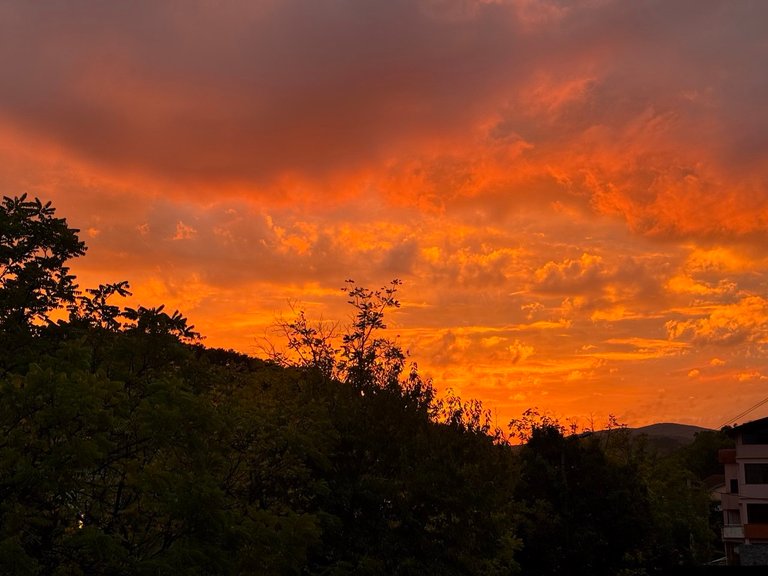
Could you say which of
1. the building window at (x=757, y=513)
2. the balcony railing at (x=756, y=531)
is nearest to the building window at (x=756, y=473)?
the building window at (x=757, y=513)

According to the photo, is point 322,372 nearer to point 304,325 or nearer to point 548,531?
point 304,325

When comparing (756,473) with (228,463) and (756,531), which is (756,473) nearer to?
(756,531)

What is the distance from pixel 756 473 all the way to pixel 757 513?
3712 millimetres

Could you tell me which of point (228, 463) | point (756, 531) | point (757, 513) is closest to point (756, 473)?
point (757, 513)

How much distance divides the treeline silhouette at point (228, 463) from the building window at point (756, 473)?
103 ft

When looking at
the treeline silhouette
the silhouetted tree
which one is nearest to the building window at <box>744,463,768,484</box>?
the treeline silhouette

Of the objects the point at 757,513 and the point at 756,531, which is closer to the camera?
the point at 756,531

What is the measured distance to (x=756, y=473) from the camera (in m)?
77.4

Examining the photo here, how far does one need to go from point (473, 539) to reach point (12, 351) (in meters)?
19.9

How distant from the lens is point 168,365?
24672mm

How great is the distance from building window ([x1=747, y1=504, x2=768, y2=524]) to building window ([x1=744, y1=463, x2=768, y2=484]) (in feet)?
7.31

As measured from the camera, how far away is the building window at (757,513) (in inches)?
2995

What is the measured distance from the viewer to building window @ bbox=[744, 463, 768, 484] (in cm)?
7712

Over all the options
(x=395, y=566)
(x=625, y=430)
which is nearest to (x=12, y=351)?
(x=395, y=566)
